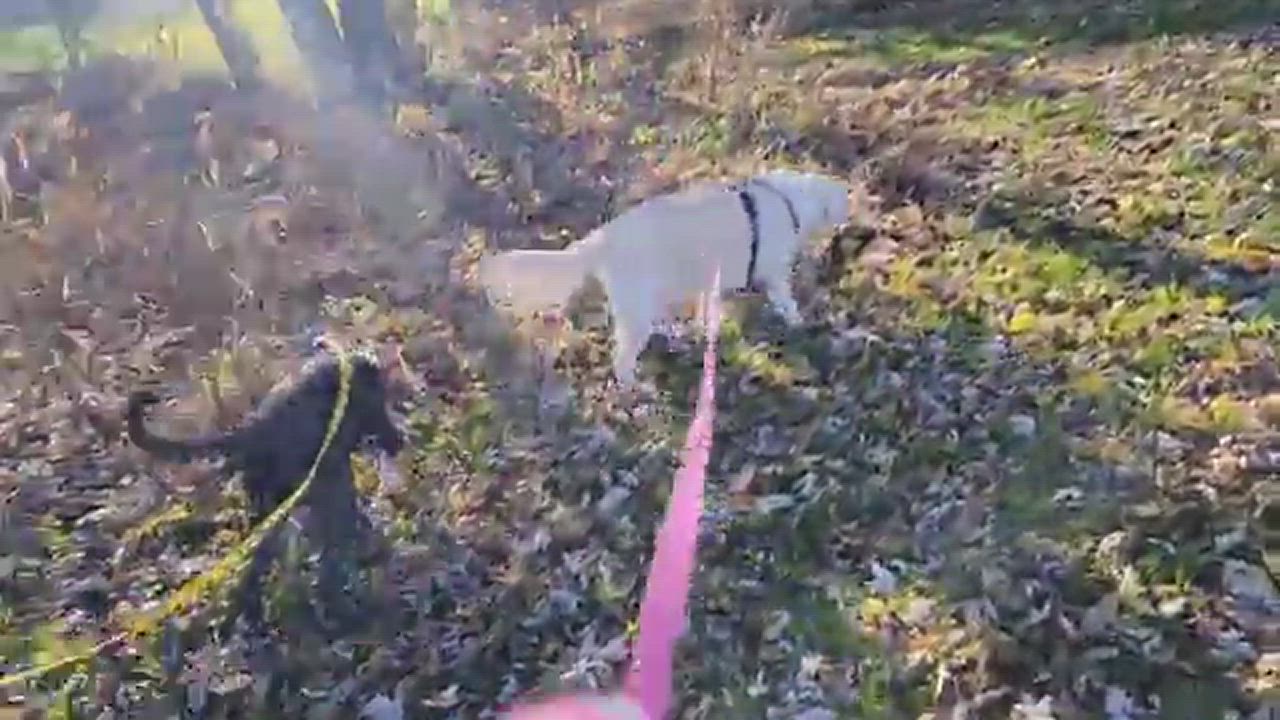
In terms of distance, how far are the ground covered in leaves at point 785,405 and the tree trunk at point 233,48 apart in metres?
2.74

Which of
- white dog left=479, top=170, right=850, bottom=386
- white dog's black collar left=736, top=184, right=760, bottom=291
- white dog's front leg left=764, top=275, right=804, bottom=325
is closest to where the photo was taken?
white dog left=479, top=170, right=850, bottom=386

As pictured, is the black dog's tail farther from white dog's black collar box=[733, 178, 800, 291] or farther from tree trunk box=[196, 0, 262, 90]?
tree trunk box=[196, 0, 262, 90]

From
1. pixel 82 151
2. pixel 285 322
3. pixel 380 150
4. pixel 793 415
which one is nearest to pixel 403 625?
pixel 793 415

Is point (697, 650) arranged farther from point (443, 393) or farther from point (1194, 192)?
point (1194, 192)

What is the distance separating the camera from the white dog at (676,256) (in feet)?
18.5

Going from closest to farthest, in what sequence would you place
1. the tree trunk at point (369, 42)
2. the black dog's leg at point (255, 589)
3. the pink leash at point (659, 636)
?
the pink leash at point (659, 636) < the black dog's leg at point (255, 589) < the tree trunk at point (369, 42)

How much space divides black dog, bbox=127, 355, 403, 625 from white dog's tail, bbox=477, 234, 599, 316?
2.13 ft

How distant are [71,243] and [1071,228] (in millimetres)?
5946

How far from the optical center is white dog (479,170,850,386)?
222 inches

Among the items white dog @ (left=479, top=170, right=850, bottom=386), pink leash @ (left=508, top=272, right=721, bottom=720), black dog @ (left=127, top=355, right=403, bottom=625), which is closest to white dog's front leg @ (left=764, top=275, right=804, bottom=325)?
white dog @ (left=479, top=170, right=850, bottom=386)

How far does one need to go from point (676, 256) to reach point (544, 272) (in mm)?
628

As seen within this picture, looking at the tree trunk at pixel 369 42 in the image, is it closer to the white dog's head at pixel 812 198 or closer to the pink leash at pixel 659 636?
the white dog's head at pixel 812 198

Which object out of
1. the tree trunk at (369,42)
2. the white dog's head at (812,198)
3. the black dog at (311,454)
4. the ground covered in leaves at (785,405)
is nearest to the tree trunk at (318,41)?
the tree trunk at (369,42)

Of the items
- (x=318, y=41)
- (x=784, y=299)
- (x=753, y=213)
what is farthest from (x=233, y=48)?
(x=753, y=213)
